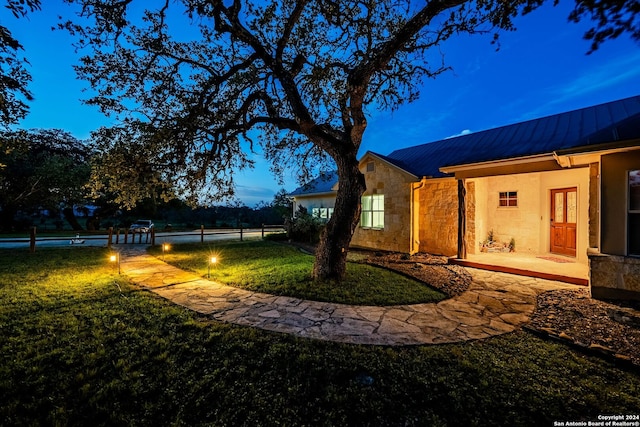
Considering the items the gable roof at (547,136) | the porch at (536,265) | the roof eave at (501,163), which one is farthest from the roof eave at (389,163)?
the porch at (536,265)

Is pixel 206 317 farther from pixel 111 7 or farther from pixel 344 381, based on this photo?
pixel 111 7

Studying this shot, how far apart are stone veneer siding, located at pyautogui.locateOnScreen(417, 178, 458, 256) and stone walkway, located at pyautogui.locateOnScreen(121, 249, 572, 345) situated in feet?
10.6

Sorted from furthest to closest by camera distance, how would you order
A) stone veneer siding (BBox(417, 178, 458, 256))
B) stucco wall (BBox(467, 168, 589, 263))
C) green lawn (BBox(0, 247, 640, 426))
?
stone veneer siding (BBox(417, 178, 458, 256))
stucco wall (BBox(467, 168, 589, 263))
green lawn (BBox(0, 247, 640, 426))

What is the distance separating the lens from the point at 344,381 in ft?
7.95

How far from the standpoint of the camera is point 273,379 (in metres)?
2.44

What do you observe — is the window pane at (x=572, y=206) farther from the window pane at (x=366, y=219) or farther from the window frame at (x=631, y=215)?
the window pane at (x=366, y=219)

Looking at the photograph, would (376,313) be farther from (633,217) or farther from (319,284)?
(633,217)

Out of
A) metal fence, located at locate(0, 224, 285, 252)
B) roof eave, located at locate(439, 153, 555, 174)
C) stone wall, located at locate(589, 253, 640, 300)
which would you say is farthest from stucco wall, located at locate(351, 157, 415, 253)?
metal fence, located at locate(0, 224, 285, 252)

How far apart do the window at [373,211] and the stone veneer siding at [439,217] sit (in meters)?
1.73

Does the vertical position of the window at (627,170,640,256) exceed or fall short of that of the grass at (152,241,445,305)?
it exceeds it

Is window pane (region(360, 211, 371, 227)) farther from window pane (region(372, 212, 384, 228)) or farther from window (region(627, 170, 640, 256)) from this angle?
window (region(627, 170, 640, 256))

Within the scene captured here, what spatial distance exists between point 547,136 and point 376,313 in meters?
7.51

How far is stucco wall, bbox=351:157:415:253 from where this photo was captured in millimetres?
9844

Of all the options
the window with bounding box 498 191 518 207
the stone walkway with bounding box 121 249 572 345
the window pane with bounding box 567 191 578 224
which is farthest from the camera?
the window with bounding box 498 191 518 207
